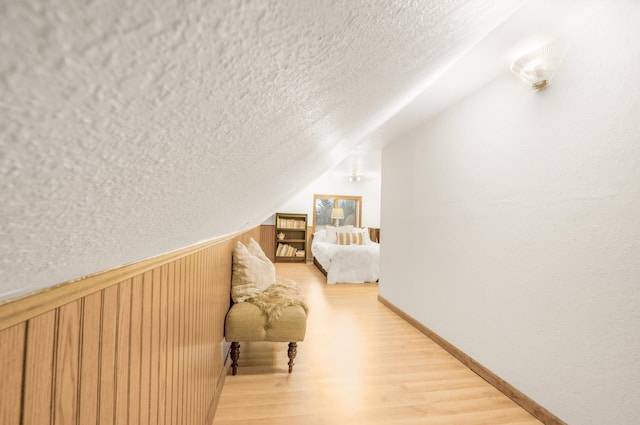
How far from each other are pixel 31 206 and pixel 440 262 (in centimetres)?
283

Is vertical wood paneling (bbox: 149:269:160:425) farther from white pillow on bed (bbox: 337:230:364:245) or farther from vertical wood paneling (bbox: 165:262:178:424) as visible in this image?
white pillow on bed (bbox: 337:230:364:245)

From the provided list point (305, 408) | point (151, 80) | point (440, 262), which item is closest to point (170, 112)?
point (151, 80)

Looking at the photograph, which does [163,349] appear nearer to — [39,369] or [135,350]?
[135,350]

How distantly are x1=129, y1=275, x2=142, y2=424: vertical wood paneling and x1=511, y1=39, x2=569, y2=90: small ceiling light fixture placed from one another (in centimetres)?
224

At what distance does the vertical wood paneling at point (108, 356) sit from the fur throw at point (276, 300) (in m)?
1.37

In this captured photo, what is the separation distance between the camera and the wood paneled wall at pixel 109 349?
0.38m

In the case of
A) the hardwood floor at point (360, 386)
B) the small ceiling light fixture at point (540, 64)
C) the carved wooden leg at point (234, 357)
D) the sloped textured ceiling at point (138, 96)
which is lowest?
the hardwood floor at point (360, 386)

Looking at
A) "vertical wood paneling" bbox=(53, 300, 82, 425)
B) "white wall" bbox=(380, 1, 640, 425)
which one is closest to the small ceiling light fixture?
"white wall" bbox=(380, 1, 640, 425)

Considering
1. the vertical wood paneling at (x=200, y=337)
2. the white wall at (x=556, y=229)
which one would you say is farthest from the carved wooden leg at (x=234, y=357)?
the white wall at (x=556, y=229)

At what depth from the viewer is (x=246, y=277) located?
2.19 m

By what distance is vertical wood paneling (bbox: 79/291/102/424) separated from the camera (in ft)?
1.64

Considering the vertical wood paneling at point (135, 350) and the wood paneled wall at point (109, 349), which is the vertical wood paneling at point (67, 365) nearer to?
the wood paneled wall at point (109, 349)

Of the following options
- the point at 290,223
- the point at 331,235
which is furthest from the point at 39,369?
the point at 290,223

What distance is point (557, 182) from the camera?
5.32ft
